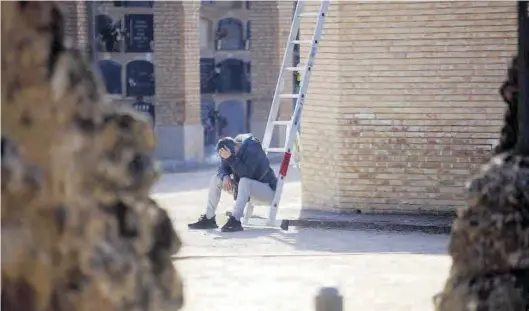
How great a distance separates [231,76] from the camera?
20766 millimetres

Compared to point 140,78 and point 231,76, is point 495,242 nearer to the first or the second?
point 140,78

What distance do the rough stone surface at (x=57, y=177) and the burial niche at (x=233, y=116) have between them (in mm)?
18418

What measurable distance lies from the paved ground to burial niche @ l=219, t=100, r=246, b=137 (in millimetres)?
8635

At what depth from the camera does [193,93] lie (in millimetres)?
19625

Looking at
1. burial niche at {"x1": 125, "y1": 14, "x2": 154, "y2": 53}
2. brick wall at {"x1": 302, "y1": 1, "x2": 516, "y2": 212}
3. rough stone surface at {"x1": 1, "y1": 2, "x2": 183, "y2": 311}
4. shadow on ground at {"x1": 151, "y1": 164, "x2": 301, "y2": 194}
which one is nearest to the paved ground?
brick wall at {"x1": 302, "y1": 1, "x2": 516, "y2": 212}

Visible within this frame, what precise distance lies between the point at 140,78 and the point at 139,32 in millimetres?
851

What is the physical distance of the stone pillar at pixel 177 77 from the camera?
1917 centimetres

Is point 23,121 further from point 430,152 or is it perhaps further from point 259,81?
point 259,81

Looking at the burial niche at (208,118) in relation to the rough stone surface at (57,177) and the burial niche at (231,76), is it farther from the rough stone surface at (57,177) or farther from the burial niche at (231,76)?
the rough stone surface at (57,177)

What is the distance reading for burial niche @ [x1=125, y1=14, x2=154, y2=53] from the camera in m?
19.1

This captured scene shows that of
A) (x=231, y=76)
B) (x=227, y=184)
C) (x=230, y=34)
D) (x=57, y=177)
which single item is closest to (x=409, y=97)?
(x=227, y=184)

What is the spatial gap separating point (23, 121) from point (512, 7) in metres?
9.04

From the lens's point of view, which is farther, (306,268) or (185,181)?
(185,181)

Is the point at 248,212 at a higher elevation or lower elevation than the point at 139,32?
lower
